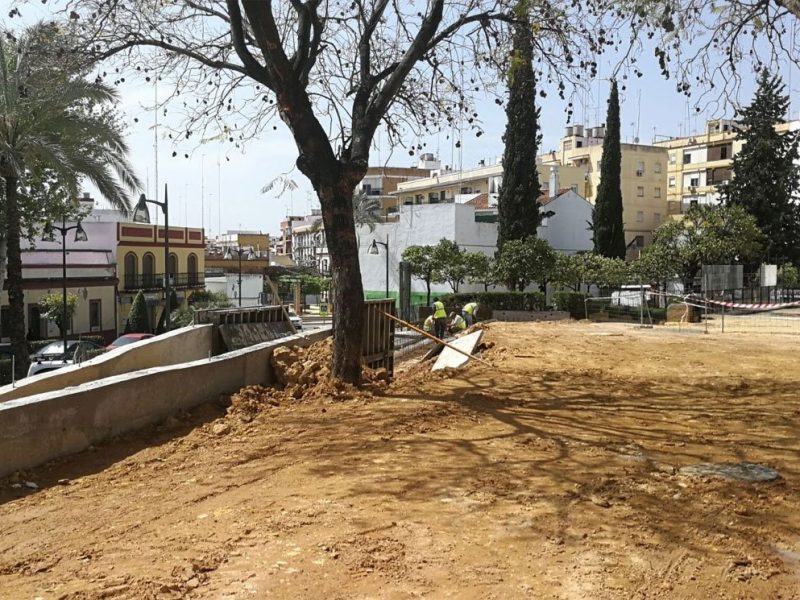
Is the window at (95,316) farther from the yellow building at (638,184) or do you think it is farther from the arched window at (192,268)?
the yellow building at (638,184)

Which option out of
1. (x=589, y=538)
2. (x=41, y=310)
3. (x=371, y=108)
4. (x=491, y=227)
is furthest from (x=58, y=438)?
(x=491, y=227)

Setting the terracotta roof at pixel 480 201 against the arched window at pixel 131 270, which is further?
the terracotta roof at pixel 480 201

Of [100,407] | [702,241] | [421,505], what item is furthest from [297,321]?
[421,505]

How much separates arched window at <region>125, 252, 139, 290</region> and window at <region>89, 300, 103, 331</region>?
16.1 feet

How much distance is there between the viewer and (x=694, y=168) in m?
66.6

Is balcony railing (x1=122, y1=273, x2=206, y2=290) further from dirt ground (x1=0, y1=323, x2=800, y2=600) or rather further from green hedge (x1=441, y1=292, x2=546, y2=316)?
dirt ground (x1=0, y1=323, x2=800, y2=600)

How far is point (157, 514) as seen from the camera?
5.00 m

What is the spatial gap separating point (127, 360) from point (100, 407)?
2.99 meters

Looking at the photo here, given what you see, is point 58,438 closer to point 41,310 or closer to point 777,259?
point 41,310

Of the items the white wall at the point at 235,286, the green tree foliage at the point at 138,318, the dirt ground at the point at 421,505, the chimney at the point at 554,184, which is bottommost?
the green tree foliage at the point at 138,318

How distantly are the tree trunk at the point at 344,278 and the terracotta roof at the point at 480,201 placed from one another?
1730 inches

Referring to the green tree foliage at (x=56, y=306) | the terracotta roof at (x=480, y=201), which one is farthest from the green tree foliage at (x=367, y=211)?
the green tree foliage at (x=56, y=306)

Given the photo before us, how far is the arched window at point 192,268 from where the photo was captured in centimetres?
5084

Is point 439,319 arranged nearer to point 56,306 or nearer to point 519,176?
point 56,306
